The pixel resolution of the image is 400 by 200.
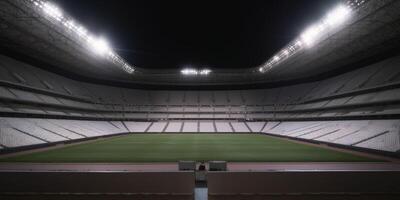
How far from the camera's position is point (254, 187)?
17.7 feet

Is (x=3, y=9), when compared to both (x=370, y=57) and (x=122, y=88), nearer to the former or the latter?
(x=122, y=88)

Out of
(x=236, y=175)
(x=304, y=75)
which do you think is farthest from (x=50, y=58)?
(x=304, y=75)

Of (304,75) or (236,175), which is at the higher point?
(304,75)

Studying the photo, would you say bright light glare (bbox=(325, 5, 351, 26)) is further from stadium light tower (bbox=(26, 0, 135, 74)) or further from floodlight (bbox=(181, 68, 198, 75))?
floodlight (bbox=(181, 68, 198, 75))

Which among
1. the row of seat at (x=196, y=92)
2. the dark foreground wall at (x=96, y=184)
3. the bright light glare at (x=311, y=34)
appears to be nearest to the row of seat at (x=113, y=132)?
the row of seat at (x=196, y=92)

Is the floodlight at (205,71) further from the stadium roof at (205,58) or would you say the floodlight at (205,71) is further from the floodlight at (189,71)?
the floodlight at (189,71)

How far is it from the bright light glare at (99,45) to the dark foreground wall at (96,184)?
23.3 m

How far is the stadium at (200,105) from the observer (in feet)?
17.5

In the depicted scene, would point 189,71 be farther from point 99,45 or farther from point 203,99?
point 99,45

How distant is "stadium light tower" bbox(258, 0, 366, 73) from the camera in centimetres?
1788

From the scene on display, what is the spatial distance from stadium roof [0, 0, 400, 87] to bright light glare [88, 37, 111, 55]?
0.11 metres

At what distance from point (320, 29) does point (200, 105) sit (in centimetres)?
2835

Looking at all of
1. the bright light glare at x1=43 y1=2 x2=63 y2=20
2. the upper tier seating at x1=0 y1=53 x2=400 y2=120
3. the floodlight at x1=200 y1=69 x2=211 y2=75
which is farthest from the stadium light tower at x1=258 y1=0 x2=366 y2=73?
the bright light glare at x1=43 y1=2 x2=63 y2=20

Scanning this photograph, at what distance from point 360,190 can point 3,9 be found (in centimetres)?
2482
